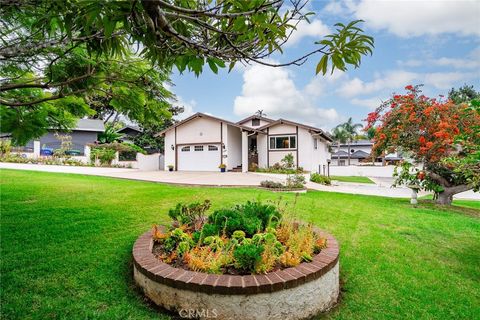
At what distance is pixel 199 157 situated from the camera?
22031mm

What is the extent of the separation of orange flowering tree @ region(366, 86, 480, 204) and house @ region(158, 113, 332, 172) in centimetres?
1004

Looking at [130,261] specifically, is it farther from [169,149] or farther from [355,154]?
[355,154]

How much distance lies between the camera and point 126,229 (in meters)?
5.29

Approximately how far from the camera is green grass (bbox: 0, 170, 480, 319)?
9.88ft

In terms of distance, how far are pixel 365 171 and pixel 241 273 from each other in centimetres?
3410

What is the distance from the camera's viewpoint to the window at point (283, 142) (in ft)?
72.7

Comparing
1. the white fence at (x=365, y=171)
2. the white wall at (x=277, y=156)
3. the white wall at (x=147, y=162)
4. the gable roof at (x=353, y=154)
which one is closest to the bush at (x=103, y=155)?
→ the white wall at (x=147, y=162)

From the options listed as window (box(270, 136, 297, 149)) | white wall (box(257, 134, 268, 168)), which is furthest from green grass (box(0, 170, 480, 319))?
white wall (box(257, 134, 268, 168))

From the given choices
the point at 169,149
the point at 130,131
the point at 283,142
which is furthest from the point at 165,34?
the point at 130,131

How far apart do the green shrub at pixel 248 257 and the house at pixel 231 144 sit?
17810 millimetres

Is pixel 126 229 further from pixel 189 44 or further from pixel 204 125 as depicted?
pixel 204 125

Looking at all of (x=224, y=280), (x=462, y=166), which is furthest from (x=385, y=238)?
(x=224, y=280)

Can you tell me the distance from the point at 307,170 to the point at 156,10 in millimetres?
20833

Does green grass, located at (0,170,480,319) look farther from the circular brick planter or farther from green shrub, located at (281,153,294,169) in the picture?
green shrub, located at (281,153,294,169)
